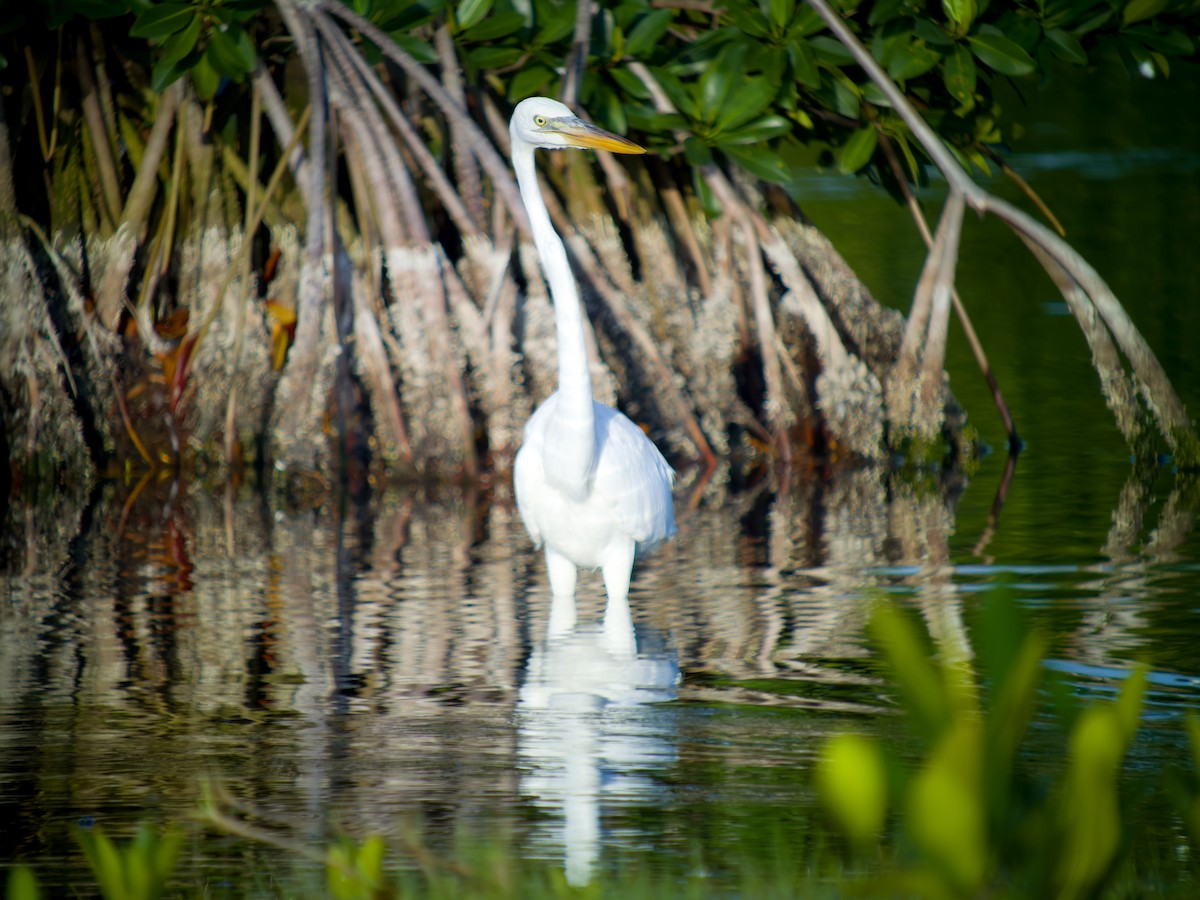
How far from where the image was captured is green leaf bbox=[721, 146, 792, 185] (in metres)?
8.62

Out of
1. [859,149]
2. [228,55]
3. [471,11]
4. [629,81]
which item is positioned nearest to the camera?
[228,55]

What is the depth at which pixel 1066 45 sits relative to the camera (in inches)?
336

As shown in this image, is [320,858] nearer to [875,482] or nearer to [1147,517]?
[1147,517]

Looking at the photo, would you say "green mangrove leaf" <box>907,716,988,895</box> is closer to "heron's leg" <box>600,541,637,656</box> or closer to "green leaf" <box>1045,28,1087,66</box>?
"heron's leg" <box>600,541,637,656</box>

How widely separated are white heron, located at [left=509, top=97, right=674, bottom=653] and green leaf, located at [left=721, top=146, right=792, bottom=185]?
209cm

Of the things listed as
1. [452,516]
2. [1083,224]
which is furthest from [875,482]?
[1083,224]

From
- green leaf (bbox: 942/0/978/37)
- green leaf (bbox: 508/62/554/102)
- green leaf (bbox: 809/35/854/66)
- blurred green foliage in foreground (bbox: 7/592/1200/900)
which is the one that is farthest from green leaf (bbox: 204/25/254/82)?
blurred green foliage in foreground (bbox: 7/592/1200/900)

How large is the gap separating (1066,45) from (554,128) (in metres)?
3.24

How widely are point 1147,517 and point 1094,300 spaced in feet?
4.47

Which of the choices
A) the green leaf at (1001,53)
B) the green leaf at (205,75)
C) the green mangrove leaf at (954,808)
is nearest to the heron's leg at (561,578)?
the green leaf at (205,75)

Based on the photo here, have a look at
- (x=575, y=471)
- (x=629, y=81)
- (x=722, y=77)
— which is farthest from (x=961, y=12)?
→ (x=575, y=471)

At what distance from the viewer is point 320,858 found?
7.77 feet

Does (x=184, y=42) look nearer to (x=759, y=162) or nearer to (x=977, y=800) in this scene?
(x=759, y=162)

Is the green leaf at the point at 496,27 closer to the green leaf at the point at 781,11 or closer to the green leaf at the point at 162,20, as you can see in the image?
the green leaf at the point at 781,11
